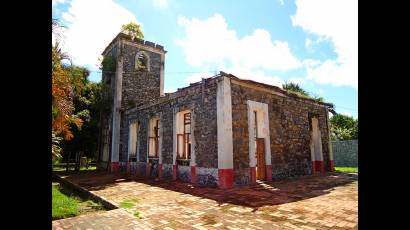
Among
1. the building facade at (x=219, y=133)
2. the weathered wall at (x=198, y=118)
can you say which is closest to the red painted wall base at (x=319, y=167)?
the building facade at (x=219, y=133)

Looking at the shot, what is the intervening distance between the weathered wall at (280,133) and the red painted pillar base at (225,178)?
1.36ft

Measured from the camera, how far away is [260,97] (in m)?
11.2

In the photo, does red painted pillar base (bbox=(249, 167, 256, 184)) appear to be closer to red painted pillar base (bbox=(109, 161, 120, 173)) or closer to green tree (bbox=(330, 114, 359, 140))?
red painted pillar base (bbox=(109, 161, 120, 173))

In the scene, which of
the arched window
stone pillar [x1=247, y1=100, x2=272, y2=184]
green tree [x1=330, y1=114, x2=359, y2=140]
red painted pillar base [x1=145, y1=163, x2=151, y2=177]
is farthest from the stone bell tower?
green tree [x1=330, y1=114, x2=359, y2=140]

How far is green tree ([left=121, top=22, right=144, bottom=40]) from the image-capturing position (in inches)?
800

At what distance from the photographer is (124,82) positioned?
18.5m

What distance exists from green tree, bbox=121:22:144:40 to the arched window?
1.80 metres

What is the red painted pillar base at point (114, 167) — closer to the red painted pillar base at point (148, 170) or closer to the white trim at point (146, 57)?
the red painted pillar base at point (148, 170)

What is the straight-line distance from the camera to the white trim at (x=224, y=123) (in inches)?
365

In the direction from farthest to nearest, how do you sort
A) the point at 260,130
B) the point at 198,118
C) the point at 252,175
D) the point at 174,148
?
the point at 174,148, the point at 260,130, the point at 198,118, the point at 252,175

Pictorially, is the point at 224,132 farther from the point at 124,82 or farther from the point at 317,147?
the point at 124,82

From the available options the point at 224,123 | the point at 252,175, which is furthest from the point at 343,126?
the point at 224,123

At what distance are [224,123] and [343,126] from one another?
35219mm
